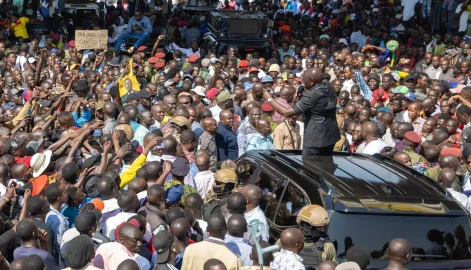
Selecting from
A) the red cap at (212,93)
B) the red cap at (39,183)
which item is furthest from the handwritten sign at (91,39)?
the red cap at (39,183)

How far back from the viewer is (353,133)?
33.7 feet

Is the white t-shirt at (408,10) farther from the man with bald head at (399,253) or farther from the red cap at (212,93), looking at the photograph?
the man with bald head at (399,253)

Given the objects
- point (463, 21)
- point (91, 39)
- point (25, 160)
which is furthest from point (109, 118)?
point (463, 21)

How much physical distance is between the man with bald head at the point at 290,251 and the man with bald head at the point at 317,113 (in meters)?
2.20

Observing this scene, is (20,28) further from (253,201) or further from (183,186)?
(253,201)

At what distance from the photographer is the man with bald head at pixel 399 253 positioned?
217 inches

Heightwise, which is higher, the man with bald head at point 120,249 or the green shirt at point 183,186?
the man with bald head at point 120,249

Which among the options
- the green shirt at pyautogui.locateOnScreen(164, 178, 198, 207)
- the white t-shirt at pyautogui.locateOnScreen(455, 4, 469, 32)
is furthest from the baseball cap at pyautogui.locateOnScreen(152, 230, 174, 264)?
the white t-shirt at pyautogui.locateOnScreen(455, 4, 469, 32)

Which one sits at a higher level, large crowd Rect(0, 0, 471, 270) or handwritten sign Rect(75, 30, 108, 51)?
large crowd Rect(0, 0, 471, 270)

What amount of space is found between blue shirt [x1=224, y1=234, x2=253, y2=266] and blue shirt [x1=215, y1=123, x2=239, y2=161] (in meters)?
3.54

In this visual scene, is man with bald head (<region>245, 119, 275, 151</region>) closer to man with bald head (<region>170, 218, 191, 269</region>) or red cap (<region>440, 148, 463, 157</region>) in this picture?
red cap (<region>440, 148, 463, 157</region>)

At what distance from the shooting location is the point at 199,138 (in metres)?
9.55

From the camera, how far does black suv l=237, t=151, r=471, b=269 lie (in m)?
5.93

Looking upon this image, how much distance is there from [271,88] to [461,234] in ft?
23.9
